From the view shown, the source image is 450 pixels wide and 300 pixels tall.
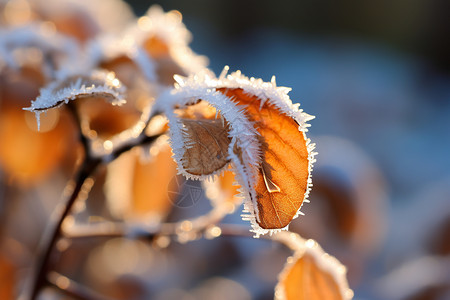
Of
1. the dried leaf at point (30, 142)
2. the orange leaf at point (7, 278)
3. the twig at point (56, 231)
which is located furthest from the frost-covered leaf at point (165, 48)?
the orange leaf at point (7, 278)

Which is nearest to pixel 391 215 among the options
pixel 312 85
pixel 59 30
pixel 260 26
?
pixel 59 30

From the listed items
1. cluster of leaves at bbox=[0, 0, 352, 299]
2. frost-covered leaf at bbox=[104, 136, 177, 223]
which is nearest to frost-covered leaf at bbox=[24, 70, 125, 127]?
cluster of leaves at bbox=[0, 0, 352, 299]

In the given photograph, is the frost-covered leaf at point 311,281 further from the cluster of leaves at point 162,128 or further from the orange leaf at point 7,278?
the orange leaf at point 7,278

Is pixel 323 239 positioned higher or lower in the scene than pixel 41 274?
higher

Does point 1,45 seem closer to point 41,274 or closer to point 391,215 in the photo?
point 41,274

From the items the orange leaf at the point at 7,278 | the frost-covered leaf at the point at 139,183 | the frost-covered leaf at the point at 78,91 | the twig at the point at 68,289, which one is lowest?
the twig at the point at 68,289

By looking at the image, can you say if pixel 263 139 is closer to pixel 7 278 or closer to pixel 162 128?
pixel 162 128

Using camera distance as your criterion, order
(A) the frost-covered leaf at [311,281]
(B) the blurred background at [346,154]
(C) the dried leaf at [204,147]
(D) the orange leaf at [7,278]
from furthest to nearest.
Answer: (B) the blurred background at [346,154]
(D) the orange leaf at [7,278]
(A) the frost-covered leaf at [311,281]
(C) the dried leaf at [204,147]
